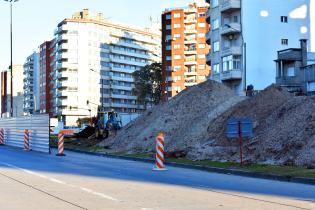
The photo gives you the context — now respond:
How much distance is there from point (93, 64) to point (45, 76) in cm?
2083

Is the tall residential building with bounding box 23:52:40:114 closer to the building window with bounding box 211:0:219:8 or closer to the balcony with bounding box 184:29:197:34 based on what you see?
the balcony with bounding box 184:29:197:34

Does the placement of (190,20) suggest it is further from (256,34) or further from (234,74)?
(234,74)

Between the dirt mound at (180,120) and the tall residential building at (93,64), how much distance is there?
97.8 metres

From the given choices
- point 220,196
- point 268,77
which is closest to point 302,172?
point 220,196

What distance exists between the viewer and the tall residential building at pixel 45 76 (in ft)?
528

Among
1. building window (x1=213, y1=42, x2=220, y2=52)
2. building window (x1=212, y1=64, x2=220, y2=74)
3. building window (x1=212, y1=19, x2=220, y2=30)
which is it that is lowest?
building window (x1=212, y1=64, x2=220, y2=74)

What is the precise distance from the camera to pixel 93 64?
5979 inches

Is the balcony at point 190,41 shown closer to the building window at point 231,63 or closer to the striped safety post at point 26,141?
the building window at point 231,63

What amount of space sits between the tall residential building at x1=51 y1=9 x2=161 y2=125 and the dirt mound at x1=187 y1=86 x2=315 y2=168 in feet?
356

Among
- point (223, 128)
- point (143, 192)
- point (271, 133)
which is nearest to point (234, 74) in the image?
point (223, 128)

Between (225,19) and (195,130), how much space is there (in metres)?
47.2

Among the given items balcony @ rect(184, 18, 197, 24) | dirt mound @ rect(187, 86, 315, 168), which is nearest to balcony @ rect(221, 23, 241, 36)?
dirt mound @ rect(187, 86, 315, 168)

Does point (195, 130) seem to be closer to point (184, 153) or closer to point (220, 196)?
point (184, 153)

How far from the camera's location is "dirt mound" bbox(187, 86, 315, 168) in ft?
77.6
